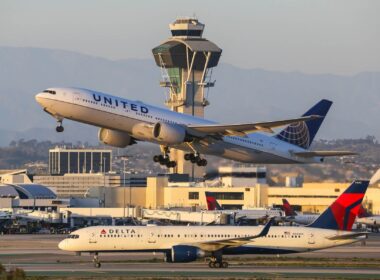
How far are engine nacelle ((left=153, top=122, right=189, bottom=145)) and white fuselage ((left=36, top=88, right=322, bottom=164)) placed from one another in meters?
0.65

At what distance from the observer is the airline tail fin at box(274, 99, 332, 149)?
105m

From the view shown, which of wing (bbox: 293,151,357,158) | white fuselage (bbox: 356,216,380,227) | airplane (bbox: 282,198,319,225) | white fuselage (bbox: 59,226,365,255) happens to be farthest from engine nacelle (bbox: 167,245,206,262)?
white fuselage (bbox: 356,216,380,227)

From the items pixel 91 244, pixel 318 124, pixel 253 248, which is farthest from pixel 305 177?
pixel 91 244

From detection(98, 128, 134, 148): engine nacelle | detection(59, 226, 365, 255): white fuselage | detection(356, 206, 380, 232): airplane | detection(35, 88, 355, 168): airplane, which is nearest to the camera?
detection(35, 88, 355, 168): airplane

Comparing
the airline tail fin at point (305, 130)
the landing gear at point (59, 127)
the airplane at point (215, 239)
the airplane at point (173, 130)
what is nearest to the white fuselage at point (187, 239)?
the airplane at point (215, 239)

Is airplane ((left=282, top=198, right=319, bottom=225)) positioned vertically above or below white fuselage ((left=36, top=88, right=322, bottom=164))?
below

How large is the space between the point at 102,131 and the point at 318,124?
82.7 ft

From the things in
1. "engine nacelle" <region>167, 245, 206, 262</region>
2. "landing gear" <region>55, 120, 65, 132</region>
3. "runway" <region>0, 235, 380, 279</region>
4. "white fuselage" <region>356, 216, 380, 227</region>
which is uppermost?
"landing gear" <region>55, 120, 65, 132</region>

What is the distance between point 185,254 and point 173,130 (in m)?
10.6

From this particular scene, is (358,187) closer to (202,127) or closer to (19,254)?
(202,127)

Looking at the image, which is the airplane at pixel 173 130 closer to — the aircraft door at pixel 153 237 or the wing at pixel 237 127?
the wing at pixel 237 127

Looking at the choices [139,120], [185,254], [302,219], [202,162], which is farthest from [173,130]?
[302,219]

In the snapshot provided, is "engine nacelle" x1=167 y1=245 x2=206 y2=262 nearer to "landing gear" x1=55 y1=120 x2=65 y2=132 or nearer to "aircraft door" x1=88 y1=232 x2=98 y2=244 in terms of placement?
"aircraft door" x1=88 y1=232 x2=98 y2=244

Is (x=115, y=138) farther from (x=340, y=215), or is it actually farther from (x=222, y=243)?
(x=340, y=215)
